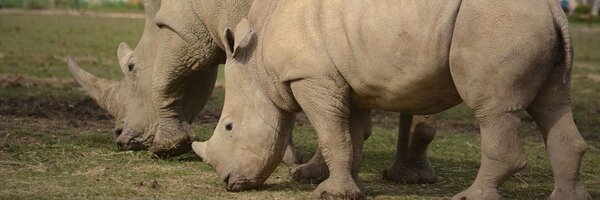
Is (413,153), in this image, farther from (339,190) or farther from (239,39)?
(239,39)

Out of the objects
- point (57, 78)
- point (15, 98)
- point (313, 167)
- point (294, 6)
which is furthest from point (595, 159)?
point (57, 78)

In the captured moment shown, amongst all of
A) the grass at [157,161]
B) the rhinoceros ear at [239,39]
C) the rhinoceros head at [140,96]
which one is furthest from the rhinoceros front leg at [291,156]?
the rhinoceros ear at [239,39]

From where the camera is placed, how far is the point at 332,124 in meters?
8.12

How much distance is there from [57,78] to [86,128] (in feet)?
15.4

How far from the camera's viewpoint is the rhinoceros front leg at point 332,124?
8.05m

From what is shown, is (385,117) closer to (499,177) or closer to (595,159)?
(595,159)

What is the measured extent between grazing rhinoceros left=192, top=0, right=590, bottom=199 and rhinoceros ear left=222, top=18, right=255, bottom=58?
0.03 ft

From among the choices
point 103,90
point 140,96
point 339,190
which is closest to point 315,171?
point 339,190

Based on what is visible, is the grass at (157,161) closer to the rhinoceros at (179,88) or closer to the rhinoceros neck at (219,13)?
the rhinoceros at (179,88)

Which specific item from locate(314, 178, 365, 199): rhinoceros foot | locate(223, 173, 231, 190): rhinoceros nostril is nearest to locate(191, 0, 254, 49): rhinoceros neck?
locate(223, 173, 231, 190): rhinoceros nostril

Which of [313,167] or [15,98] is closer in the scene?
[313,167]

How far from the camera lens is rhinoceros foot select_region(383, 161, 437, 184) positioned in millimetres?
9320

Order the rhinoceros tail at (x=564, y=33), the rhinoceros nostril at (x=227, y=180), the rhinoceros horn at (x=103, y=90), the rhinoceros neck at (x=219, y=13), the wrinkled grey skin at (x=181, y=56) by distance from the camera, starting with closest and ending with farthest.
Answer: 1. the rhinoceros tail at (x=564, y=33)
2. the rhinoceros nostril at (x=227, y=180)
3. the rhinoceros neck at (x=219, y=13)
4. the wrinkled grey skin at (x=181, y=56)
5. the rhinoceros horn at (x=103, y=90)

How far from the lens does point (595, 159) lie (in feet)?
36.0
